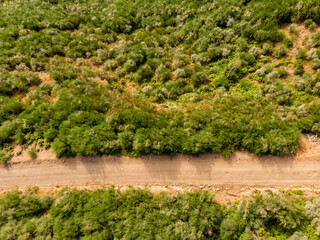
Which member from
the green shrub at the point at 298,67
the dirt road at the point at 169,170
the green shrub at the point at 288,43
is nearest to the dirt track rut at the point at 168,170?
the dirt road at the point at 169,170

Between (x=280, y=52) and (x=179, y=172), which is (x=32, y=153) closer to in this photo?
(x=179, y=172)

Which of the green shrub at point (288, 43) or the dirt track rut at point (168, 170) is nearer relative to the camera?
the dirt track rut at point (168, 170)

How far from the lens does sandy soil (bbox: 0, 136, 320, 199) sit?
2300 centimetres

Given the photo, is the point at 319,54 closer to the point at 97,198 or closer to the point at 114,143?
the point at 114,143

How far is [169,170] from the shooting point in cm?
2417

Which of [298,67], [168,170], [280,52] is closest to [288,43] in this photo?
[280,52]

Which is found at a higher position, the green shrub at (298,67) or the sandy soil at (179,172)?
the green shrub at (298,67)

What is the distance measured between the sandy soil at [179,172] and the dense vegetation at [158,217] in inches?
79.5

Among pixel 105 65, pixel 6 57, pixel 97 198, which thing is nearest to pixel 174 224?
pixel 97 198

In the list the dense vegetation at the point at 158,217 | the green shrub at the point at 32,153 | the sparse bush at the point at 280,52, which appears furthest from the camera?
the sparse bush at the point at 280,52

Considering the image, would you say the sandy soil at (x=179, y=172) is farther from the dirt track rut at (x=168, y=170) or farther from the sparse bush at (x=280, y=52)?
the sparse bush at (x=280, y=52)

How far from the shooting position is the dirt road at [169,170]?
908 inches

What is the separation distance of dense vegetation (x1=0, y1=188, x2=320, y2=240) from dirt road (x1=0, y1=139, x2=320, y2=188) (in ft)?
7.73

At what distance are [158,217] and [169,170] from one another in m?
6.71
